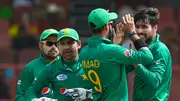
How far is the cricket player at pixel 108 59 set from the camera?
22.3 feet

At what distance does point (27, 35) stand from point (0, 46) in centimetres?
71

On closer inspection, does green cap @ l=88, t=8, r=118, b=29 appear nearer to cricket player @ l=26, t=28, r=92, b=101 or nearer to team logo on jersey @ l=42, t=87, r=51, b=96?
cricket player @ l=26, t=28, r=92, b=101

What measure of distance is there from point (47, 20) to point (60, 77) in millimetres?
9958

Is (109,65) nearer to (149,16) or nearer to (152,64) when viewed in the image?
(152,64)

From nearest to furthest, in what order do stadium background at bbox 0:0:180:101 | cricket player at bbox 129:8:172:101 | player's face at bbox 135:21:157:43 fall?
cricket player at bbox 129:8:172:101
player's face at bbox 135:21:157:43
stadium background at bbox 0:0:180:101

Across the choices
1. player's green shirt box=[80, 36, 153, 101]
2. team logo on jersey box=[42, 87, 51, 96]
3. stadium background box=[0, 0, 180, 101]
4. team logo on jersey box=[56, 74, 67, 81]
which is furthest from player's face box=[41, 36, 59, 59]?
stadium background box=[0, 0, 180, 101]

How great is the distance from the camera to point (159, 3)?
59.7 feet

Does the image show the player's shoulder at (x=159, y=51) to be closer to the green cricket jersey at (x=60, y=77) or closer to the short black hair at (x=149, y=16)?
the short black hair at (x=149, y=16)

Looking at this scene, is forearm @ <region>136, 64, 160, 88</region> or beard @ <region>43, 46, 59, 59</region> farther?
beard @ <region>43, 46, 59, 59</region>

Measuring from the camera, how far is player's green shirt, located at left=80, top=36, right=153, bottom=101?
6.79m

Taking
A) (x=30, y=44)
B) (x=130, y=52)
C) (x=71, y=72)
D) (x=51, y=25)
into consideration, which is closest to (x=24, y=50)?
(x=30, y=44)

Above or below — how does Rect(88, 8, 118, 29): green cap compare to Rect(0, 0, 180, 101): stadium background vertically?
above

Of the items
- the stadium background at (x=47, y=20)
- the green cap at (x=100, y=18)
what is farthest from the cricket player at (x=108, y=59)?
the stadium background at (x=47, y=20)

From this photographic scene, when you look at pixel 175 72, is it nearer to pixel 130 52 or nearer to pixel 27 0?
pixel 27 0
